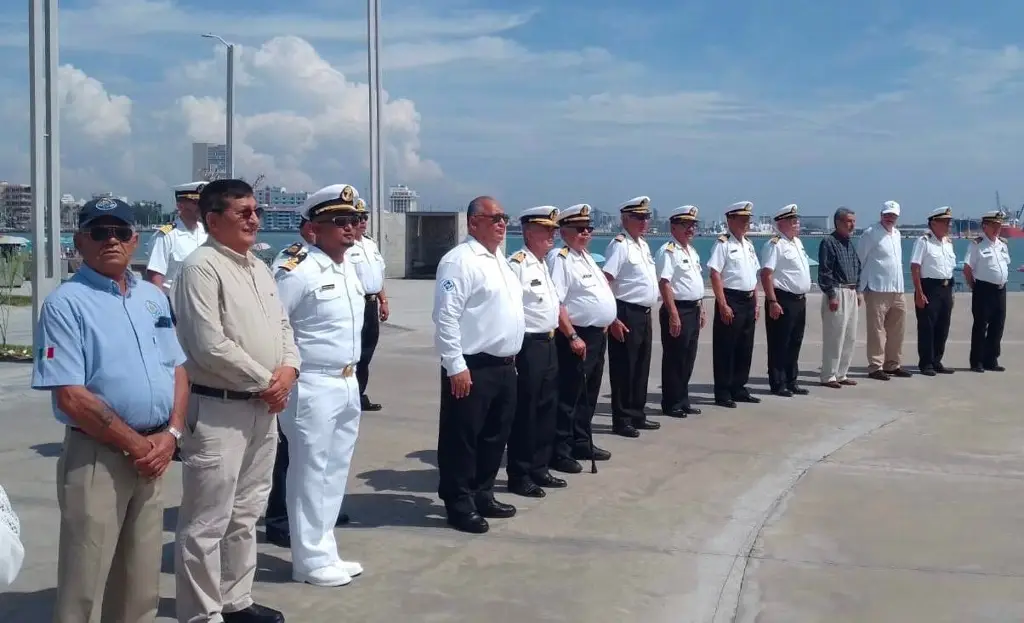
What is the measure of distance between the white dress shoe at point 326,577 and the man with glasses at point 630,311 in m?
3.90

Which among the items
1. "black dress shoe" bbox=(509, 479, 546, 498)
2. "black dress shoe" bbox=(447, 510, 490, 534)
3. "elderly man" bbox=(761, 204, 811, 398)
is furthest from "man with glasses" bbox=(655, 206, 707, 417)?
"black dress shoe" bbox=(447, 510, 490, 534)

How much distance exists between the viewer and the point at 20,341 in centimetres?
1420

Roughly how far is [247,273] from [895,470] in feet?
17.0

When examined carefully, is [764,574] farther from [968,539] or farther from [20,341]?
[20,341]

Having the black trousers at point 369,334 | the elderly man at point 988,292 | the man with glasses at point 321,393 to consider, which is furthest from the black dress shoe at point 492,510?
the elderly man at point 988,292

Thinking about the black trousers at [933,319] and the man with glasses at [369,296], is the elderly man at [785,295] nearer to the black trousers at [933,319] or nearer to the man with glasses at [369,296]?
the black trousers at [933,319]

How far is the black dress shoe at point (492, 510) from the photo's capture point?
597 centimetres

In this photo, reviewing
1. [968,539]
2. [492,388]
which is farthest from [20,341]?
[968,539]

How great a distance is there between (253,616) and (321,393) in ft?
3.37

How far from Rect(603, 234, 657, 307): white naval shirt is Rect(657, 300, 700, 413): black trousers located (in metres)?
0.74

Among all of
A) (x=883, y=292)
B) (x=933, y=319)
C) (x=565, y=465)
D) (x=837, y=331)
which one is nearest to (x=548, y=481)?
(x=565, y=465)

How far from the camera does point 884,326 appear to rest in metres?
11.8

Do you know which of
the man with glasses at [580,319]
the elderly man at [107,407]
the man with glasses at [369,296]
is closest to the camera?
the elderly man at [107,407]

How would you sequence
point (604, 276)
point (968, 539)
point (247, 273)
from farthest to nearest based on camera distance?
point (604, 276), point (968, 539), point (247, 273)
